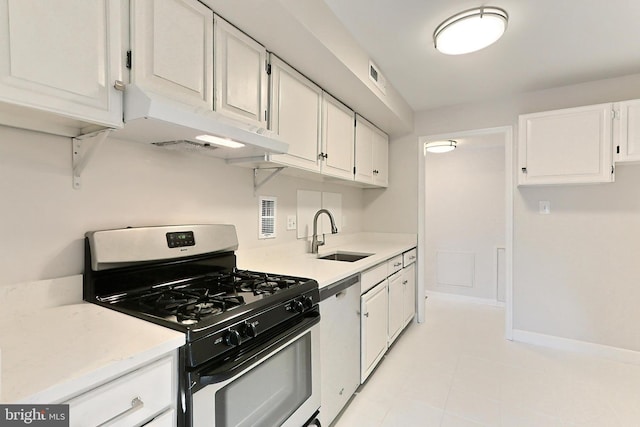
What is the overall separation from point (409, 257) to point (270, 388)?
221 cm

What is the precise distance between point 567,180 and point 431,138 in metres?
1.28

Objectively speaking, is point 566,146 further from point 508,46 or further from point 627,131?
point 508,46

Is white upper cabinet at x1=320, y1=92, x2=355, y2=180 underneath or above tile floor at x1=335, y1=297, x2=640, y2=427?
above

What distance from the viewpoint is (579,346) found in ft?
8.92

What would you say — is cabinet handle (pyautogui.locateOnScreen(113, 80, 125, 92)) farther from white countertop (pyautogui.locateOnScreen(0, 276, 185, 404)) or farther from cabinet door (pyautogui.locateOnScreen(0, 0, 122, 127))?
white countertop (pyautogui.locateOnScreen(0, 276, 185, 404))

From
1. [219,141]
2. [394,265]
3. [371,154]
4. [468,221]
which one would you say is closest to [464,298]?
[468,221]

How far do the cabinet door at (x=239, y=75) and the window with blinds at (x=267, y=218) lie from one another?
2.06 feet

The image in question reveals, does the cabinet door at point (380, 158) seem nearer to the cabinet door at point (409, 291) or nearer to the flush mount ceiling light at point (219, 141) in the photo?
the cabinet door at point (409, 291)

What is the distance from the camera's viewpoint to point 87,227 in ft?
3.99

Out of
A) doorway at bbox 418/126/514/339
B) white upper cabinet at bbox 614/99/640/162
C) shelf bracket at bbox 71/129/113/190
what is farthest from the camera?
doorway at bbox 418/126/514/339

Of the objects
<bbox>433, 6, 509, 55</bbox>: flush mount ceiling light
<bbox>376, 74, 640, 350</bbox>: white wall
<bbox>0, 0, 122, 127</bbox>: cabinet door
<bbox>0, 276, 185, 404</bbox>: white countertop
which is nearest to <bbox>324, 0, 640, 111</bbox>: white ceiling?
<bbox>433, 6, 509, 55</bbox>: flush mount ceiling light

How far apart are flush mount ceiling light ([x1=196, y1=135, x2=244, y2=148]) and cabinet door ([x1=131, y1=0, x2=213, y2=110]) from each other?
0.16 meters

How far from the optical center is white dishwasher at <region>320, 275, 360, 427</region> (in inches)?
62.2

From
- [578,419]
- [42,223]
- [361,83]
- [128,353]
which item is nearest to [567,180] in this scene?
[578,419]
